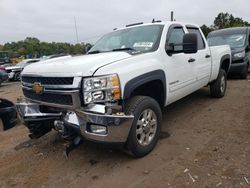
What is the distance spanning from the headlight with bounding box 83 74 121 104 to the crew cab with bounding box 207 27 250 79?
736 centimetres

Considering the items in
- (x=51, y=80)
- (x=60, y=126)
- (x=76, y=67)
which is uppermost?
(x=76, y=67)

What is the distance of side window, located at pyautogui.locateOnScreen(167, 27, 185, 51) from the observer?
436cm

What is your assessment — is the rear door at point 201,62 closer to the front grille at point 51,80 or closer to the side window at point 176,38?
the side window at point 176,38

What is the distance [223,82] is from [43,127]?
15.6ft

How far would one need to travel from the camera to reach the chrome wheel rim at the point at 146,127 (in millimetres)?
3504

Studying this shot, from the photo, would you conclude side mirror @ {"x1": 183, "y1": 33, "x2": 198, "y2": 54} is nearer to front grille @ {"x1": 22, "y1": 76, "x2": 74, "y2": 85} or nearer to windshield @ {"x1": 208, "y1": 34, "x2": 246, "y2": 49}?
front grille @ {"x1": 22, "y1": 76, "x2": 74, "y2": 85}

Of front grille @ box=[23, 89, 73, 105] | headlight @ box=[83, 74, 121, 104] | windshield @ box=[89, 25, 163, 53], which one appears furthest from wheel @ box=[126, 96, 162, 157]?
windshield @ box=[89, 25, 163, 53]

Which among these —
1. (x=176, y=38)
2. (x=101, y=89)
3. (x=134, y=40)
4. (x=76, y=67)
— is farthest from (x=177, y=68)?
(x=76, y=67)

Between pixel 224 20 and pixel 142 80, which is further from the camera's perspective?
pixel 224 20

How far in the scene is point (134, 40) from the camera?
4.39 m

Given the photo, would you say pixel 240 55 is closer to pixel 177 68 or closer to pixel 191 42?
pixel 177 68

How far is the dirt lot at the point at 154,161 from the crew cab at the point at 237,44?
187 inches

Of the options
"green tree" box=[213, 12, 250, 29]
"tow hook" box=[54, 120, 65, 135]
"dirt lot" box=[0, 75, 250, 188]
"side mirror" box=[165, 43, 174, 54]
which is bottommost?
"dirt lot" box=[0, 75, 250, 188]

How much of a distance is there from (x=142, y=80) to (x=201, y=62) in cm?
222
